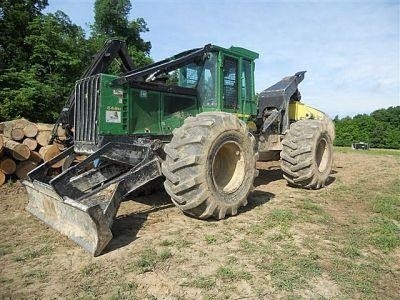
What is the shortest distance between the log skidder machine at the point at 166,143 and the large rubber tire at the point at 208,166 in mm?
15

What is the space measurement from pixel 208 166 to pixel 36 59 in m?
17.0

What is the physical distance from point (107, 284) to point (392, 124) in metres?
68.4

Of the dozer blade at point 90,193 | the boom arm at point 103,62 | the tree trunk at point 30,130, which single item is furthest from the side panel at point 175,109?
the tree trunk at point 30,130

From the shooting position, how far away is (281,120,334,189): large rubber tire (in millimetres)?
7992

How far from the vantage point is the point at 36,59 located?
19406mm

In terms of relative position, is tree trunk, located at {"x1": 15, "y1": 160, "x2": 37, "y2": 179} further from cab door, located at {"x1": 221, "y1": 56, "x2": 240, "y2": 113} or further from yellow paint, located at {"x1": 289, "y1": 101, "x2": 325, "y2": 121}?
yellow paint, located at {"x1": 289, "y1": 101, "x2": 325, "y2": 121}

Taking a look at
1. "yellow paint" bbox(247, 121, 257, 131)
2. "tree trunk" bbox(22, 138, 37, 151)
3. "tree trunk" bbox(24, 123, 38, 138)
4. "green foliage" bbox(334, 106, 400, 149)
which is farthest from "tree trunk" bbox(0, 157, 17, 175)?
"green foliage" bbox(334, 106, 400, 149)

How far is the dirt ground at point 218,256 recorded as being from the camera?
3.70m

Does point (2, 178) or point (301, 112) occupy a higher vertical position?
point (301, 112)

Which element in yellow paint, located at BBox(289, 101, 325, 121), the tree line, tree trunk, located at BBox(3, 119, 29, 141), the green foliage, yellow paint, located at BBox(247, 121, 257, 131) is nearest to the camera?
yellow paint, located at BBox(247, 121, 257, 131)

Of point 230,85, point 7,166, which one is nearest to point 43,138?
point 7,166

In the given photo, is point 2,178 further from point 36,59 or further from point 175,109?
point 36,59

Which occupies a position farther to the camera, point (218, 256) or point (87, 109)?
point (87, 109)

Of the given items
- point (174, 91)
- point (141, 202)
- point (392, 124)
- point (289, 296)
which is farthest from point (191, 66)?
point (392, 124)
